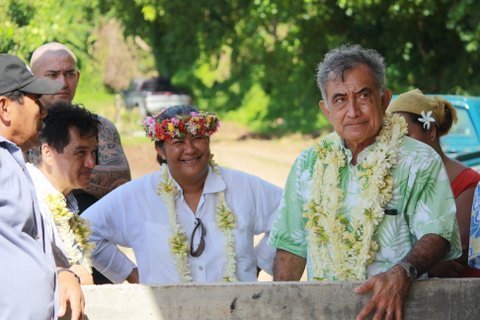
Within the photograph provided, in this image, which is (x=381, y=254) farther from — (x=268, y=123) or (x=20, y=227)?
(x=268, y=123)

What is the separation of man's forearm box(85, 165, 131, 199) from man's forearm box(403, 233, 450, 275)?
103 inches

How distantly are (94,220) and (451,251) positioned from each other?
212 centimetres

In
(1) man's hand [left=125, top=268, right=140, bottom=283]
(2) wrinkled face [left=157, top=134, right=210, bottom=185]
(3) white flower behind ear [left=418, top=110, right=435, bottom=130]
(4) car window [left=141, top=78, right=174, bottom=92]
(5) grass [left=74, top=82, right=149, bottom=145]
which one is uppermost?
(3) white flower behind ear [left=418, top=110, right=435, bottom=130]

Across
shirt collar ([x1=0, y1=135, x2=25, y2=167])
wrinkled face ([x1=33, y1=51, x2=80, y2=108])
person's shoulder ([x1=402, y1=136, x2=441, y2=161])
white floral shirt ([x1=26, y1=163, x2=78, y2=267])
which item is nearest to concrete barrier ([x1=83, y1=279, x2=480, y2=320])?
white floral shirt ([x1=26, y1=163, x2=78, y2=267])

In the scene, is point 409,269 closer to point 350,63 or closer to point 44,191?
point 350,63

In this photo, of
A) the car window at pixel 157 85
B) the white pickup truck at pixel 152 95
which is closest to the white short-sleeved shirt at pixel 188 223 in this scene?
the white pickup truck at pixel 152 95

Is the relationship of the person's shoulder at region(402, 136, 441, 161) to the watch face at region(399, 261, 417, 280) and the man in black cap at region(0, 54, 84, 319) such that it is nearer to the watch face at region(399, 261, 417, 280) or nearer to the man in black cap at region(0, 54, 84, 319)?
the watch face at region(399, 261, 417, 280)

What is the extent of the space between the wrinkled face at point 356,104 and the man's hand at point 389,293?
755mm

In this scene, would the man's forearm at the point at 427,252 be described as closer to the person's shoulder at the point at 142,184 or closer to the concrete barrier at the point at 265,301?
the concrete barrier at the point at 265,301

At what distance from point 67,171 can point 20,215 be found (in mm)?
1516

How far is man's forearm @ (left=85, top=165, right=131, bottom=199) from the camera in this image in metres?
6.32

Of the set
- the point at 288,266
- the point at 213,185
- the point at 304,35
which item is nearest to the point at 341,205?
the point at 288,266

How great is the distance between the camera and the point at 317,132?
96.9ft

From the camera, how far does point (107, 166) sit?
639 cm
